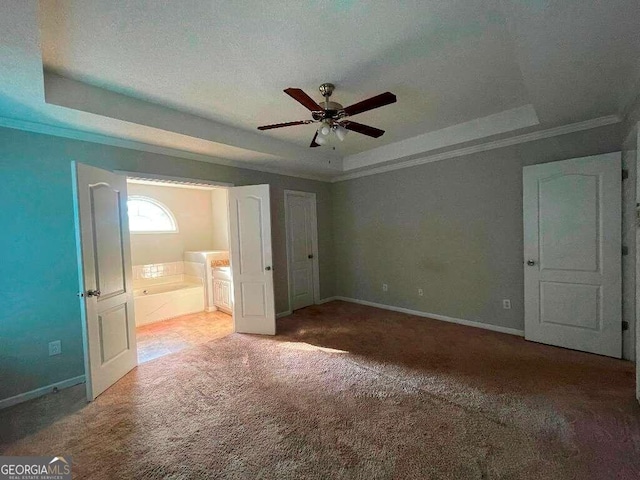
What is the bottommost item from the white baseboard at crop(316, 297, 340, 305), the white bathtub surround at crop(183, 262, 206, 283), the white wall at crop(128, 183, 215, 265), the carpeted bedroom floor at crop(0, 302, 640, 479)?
the carpeted bedroom floor at crop(0, 302, 640, 479)

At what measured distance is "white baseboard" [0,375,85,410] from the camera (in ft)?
7.57

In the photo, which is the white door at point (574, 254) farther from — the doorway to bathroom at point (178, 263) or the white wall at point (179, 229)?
the white wall at point (179, 229)

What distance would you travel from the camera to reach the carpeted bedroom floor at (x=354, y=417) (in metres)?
1.59

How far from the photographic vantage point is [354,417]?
78.5 inches

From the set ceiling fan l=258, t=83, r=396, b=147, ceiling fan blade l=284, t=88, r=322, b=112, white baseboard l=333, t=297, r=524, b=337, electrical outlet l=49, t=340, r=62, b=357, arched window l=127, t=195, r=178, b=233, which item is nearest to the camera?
ceiling fan blade l=284, t=88, r=322, b=112

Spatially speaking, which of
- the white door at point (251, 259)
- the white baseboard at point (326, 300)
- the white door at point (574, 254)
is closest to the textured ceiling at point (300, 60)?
the white door at point (574, 254)

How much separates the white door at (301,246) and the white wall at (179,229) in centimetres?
259

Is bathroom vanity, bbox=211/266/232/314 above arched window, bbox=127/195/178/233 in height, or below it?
below

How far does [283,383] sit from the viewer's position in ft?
8.13

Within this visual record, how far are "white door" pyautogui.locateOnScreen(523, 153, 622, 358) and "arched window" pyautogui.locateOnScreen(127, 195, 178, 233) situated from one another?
615 cm

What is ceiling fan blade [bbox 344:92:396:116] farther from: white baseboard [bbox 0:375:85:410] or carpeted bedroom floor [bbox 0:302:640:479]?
white baseboard [bbox 0:375:85:410]

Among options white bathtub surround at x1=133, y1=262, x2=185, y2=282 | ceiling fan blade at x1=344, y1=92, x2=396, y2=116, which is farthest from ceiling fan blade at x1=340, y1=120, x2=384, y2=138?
white bathtub surround at x1=133, y1=262, x2=185, y2=282

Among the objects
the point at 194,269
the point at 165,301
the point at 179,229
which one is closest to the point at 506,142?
the point at 165,301

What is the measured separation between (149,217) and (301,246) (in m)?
3.23
